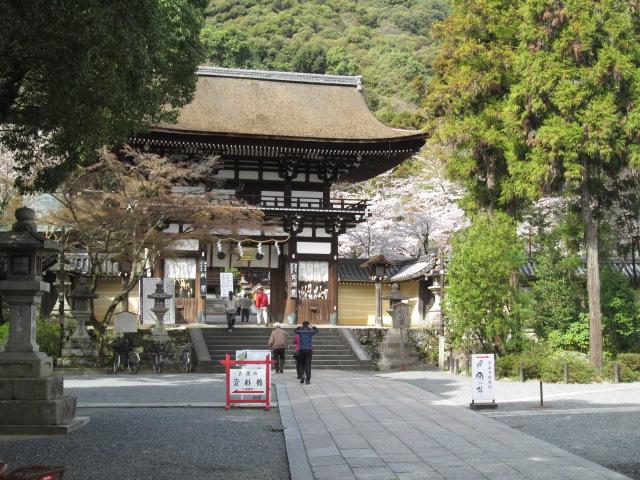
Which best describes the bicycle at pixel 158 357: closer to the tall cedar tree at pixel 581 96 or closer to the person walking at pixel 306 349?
Answer: the person walking at pixel 306 349

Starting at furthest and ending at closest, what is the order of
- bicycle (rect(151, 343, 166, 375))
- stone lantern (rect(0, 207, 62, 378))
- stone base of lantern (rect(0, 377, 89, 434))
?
bicycle (rect(151, 343, 166, 375))
stone lantern (rect(0, 207, 62, 378))
stone base of lantern (rect(0, 377, 89, 434))

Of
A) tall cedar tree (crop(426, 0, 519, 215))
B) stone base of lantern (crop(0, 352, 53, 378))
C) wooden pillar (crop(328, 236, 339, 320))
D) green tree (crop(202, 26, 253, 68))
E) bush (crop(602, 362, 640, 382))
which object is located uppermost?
green tree (crop(202, 26, 253, 68))

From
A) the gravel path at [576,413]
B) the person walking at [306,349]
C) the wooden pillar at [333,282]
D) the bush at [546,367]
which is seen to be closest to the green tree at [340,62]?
the wooden pillar at [333,282]

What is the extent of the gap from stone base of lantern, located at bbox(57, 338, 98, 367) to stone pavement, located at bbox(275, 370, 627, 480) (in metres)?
8.90

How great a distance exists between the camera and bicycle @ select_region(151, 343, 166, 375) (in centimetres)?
2061

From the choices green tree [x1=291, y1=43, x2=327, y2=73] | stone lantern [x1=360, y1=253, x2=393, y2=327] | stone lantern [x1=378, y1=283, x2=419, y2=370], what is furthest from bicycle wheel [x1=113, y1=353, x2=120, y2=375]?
green tree [x1=291, y1=43, x2=327, y2=73]

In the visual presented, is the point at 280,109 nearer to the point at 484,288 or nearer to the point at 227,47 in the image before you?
the point at 484,288

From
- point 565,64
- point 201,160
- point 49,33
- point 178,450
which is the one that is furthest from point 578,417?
point 201,160

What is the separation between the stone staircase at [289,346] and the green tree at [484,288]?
13.2 feet

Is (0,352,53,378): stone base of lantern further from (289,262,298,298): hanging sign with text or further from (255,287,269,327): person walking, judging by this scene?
(289,262,298,298): hanging sign with text

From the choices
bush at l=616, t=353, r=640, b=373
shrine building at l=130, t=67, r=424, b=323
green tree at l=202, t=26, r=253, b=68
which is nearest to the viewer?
bush at l=616, t=353, r=640, b=373

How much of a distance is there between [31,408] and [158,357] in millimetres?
11205

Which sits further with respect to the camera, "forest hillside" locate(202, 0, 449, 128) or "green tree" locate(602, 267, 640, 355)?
"forest hillside" locate(202, 0, 449, 128)

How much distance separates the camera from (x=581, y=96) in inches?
744
